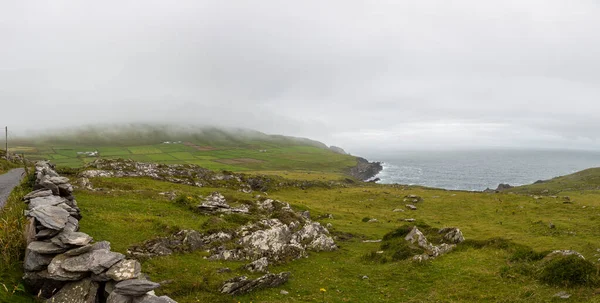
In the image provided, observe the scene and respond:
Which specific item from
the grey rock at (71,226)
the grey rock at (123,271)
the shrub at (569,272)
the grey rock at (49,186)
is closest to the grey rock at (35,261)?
the grey rock at (71,226)

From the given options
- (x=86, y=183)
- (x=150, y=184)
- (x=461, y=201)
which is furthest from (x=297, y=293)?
(x=461, y=201)

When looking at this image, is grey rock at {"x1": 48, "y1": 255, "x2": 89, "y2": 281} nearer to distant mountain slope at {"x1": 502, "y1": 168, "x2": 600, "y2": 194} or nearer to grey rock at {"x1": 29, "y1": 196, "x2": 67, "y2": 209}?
grey rock at {"x1": 29, "y1": 196, "x2": 67, "y2": 209}

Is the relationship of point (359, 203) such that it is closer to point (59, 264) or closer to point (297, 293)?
point (297, 293)

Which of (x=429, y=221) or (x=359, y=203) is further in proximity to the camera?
(x=359, y=203)

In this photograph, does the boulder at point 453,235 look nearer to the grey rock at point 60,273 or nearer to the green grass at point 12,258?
the grey rock at point 60,273

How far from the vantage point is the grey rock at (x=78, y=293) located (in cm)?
1320

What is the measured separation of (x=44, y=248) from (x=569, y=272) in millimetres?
28676

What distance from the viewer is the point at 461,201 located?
65812 millimetres

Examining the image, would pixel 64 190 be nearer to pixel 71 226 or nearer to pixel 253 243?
pixel 71 226

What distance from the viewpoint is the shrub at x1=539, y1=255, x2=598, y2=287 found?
18.5m

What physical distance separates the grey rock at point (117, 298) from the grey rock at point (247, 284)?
21.2 ft

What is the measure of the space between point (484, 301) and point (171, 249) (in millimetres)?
21765

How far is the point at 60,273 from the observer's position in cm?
1358

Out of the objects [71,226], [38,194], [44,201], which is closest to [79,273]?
[71,226]
